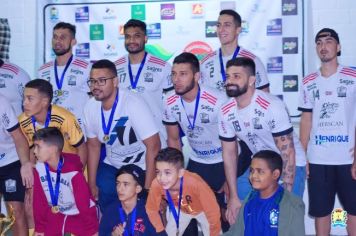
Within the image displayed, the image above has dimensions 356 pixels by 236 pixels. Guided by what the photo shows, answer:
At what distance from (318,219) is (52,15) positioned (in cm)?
355

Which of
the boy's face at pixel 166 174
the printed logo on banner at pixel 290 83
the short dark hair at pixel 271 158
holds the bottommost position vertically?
the boy's face at pixel 166 174

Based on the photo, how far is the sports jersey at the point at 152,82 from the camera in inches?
242

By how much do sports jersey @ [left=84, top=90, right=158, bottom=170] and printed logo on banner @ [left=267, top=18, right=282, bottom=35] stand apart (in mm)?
1983

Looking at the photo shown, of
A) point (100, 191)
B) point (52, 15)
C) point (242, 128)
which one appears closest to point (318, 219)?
point (242, 128)

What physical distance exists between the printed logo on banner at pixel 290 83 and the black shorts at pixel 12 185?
2868mm

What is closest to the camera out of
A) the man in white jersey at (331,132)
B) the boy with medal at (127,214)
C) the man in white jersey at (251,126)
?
the boy with medal at (127,214)

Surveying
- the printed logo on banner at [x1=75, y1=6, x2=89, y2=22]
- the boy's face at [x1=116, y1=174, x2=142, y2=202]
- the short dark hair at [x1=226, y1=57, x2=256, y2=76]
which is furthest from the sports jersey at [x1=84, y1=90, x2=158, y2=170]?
the printed logo on banner at [x1=75, y1=6, x2=89, y2=22]

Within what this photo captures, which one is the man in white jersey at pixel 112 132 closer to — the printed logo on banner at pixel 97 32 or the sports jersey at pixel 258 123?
the sports jersey at pixel 258 123

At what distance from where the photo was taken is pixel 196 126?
5562 mm

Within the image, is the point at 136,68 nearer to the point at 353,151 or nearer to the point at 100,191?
the point at 100,191

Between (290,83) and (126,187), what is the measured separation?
2.62 metres

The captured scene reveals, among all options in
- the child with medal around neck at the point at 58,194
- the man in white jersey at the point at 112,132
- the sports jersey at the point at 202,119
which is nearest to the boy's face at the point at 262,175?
the sports jersey at the point at 202,119

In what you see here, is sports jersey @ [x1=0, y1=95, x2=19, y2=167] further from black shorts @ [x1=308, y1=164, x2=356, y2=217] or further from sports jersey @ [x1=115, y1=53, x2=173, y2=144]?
black shorts @ [x1=308, y1=164, x2=356, y2=217]

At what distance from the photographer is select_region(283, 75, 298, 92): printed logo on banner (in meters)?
6.83
